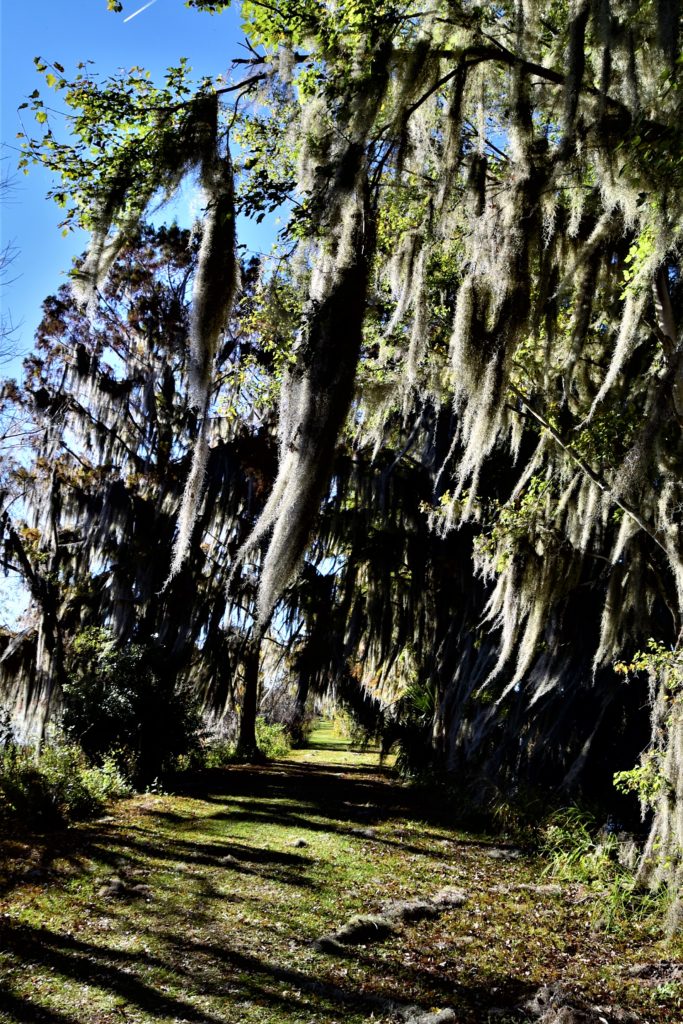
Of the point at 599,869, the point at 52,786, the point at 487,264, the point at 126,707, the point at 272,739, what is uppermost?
the point at 487,264

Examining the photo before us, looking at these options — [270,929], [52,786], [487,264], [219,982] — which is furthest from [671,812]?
[52,786]

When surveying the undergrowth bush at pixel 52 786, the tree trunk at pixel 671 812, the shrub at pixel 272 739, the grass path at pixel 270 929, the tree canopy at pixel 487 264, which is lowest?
the shrub at pixel 272 739

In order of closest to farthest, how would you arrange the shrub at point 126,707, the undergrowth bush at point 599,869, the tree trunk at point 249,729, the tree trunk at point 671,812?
the tree trunk at point 671,812 < the undergrowth bush at point 599,869 < the shrub at point 126,707 < the tree trunk at point 249,729

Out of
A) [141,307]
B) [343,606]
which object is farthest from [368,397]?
[141,307]

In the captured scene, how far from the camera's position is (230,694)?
1350cm

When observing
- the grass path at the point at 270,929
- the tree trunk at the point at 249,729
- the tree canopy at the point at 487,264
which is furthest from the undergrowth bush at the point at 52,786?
the tree trunk at the point at 249,729

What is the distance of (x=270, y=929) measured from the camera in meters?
5.53

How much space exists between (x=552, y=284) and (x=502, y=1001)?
5.37 metres

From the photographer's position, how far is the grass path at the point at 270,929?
4.34 m

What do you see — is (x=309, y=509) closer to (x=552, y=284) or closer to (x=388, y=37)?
(x=388, y=37)

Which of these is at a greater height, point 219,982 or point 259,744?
point 219,982

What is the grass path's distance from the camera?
4.34 meters

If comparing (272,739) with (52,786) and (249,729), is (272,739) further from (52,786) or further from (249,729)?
(52,786)

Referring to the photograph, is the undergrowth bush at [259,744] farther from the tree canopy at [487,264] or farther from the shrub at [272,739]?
the tree canopy at [487,264]
